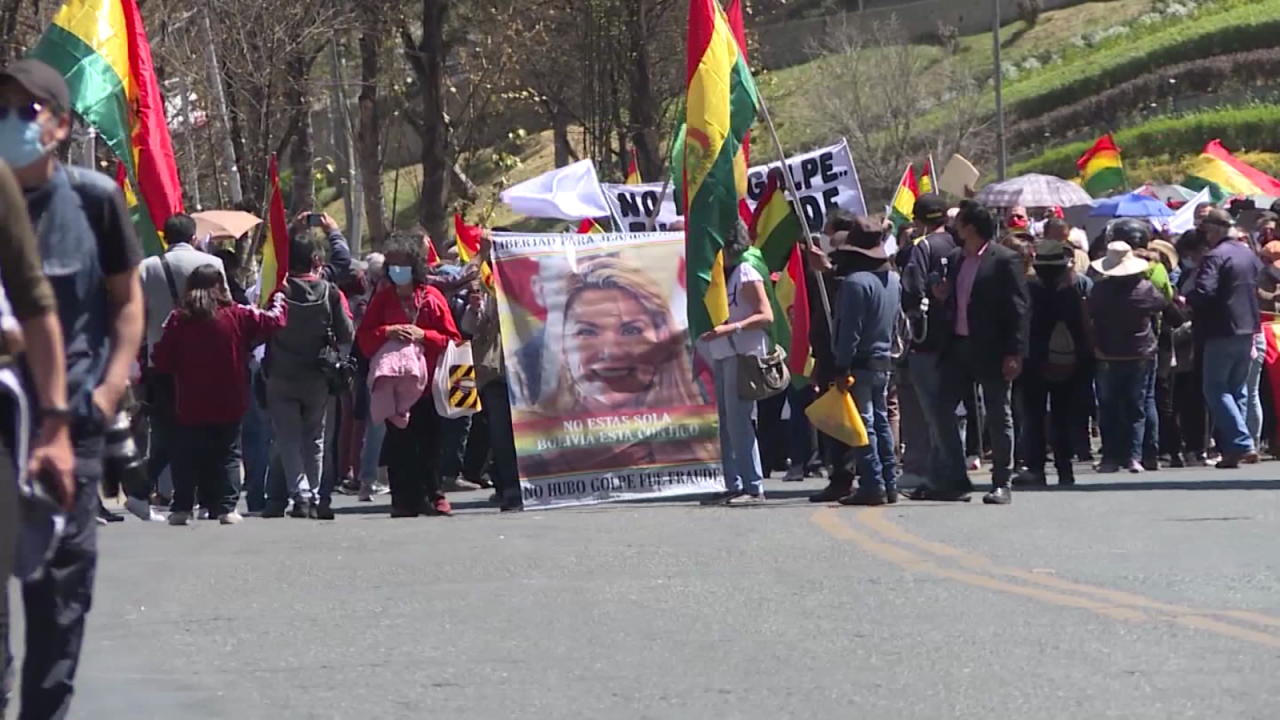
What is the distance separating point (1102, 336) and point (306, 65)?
58.1ft

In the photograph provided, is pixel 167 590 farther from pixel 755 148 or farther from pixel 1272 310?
pixel 755 148

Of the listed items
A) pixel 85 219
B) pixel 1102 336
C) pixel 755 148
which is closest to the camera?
pixel 85 219

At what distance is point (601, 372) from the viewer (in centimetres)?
1446

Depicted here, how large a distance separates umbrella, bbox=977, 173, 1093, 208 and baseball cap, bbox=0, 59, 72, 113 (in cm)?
2223

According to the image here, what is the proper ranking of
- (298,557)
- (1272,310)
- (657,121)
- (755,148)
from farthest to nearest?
(755,148), (657,121), (1272,310), (298,557)

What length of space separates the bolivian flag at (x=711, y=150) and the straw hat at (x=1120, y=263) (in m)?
3.15

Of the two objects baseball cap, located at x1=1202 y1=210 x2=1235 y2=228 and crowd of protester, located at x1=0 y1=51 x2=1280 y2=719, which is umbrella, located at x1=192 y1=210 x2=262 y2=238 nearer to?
crowd of protester, located at x1=0 y1=51 x2=1280 y2=719

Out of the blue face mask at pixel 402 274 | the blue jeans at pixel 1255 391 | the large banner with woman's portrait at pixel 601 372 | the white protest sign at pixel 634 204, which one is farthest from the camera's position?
the white protest sign at pixel 634 204

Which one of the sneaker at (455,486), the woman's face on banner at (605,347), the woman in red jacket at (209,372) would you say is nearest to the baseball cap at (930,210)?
the woman's face on banner at (605,347)

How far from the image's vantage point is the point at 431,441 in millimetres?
14055

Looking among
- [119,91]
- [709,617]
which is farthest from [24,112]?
[119,91]

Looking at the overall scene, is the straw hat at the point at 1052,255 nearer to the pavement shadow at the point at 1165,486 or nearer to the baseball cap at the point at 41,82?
the pavement shadow at the point at 1165,486

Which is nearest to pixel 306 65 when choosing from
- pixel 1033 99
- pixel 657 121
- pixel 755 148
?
pixel 657 121

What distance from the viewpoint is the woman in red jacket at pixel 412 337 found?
45.4ft
